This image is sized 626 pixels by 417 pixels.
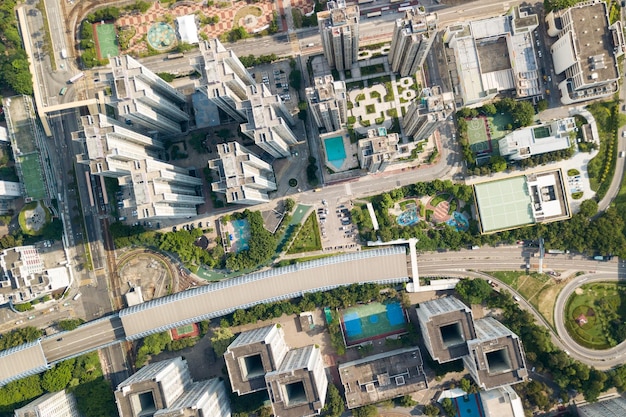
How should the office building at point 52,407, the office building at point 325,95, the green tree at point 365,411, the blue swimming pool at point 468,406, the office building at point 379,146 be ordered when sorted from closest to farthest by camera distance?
the office building at point 325,95
the office building at point 379,146
the office building at point 52,407
the green tree at point 365,411
the blue swimming pool at point 468,406

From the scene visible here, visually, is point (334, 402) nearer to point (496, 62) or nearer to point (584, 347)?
point (584, 347)

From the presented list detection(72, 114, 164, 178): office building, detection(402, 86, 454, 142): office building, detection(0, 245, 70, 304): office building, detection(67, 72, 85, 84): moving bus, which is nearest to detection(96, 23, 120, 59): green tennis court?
detection(67, 72, 85, 84): moving bus

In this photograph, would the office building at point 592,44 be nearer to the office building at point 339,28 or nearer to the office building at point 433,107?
the office building at point 433,107

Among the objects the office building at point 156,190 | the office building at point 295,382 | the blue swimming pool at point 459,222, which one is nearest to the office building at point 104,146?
the office building at point 156,190

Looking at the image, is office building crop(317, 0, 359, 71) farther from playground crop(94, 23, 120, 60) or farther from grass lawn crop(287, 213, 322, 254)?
playground crop(94, 23, 120, 60)

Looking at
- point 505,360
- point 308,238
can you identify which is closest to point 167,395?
point 308,238

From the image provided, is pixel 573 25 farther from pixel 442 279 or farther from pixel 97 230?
pixel 97 230

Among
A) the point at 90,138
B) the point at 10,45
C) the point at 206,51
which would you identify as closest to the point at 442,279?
the point at 206,51
